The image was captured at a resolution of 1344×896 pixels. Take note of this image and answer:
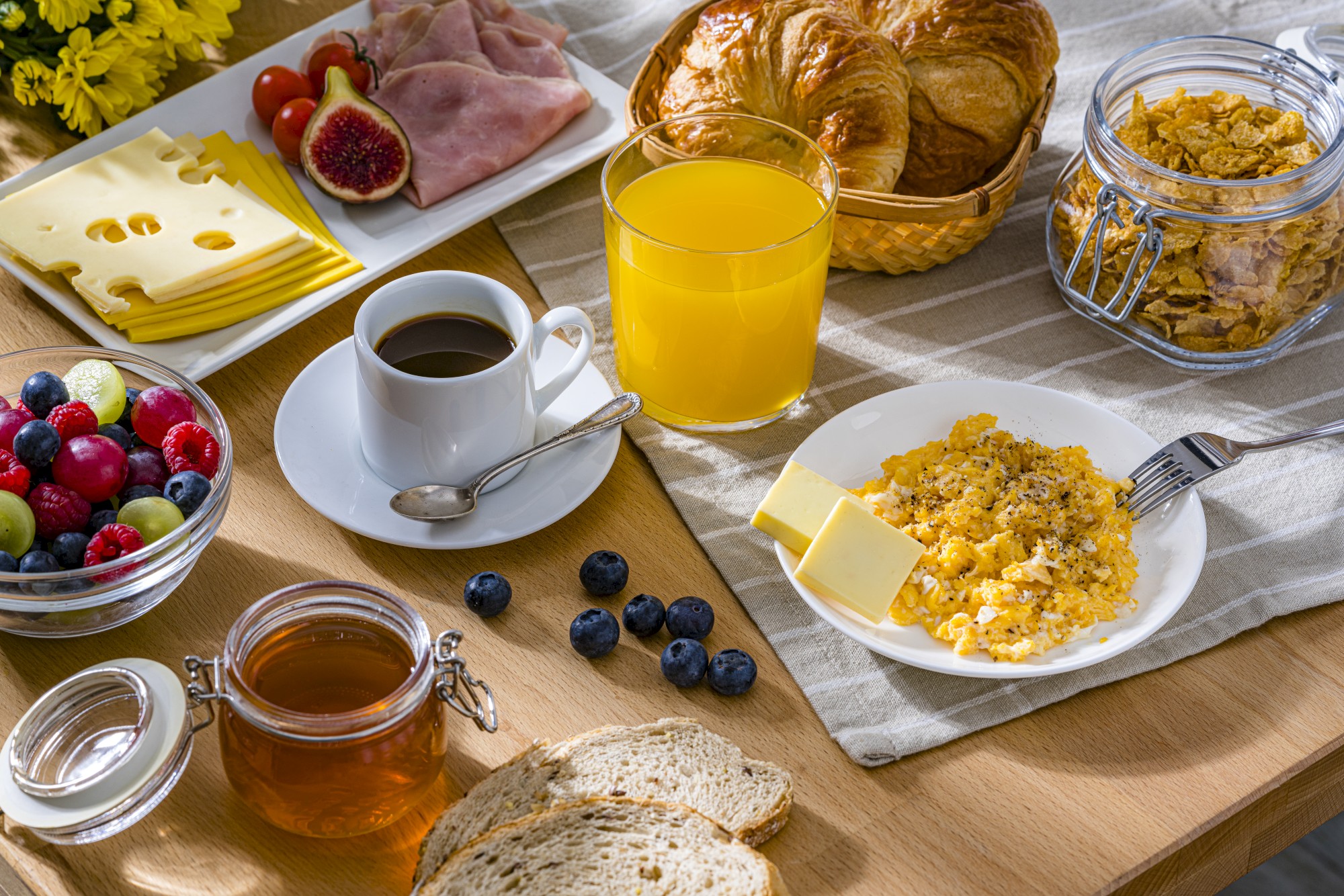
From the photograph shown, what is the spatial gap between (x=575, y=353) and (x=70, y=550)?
0.64 m

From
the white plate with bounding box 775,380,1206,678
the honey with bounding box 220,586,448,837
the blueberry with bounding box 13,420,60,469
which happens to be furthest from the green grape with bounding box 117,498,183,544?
the white plate with bounding box 775,380,1206,678

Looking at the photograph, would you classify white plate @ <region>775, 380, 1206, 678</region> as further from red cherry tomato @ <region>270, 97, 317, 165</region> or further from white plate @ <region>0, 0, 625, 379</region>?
red cherry tomato @ <region>270, 97, 317, 165</region>

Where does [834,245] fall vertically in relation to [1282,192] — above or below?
below

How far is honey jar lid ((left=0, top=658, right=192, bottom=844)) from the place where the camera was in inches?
40.4

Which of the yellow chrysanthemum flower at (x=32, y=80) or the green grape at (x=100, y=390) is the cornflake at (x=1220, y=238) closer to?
the green grape at (x=100, y=390)

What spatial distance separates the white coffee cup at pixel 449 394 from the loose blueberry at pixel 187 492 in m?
0.21

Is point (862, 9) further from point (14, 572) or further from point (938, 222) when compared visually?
point (14, 572)

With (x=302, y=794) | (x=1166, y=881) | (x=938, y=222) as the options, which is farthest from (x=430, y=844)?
(x=938, y=222)

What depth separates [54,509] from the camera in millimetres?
1261

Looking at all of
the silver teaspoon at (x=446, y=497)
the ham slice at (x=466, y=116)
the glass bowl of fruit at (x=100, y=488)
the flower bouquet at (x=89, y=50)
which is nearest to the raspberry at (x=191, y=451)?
the glass bowl of fruit at (x=100, y=488)

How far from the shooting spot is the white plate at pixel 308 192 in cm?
162

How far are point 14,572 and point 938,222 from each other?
1.28 m

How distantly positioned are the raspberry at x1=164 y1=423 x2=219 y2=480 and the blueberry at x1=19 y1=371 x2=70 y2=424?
134 millimetres

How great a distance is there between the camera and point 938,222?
5.52ft
